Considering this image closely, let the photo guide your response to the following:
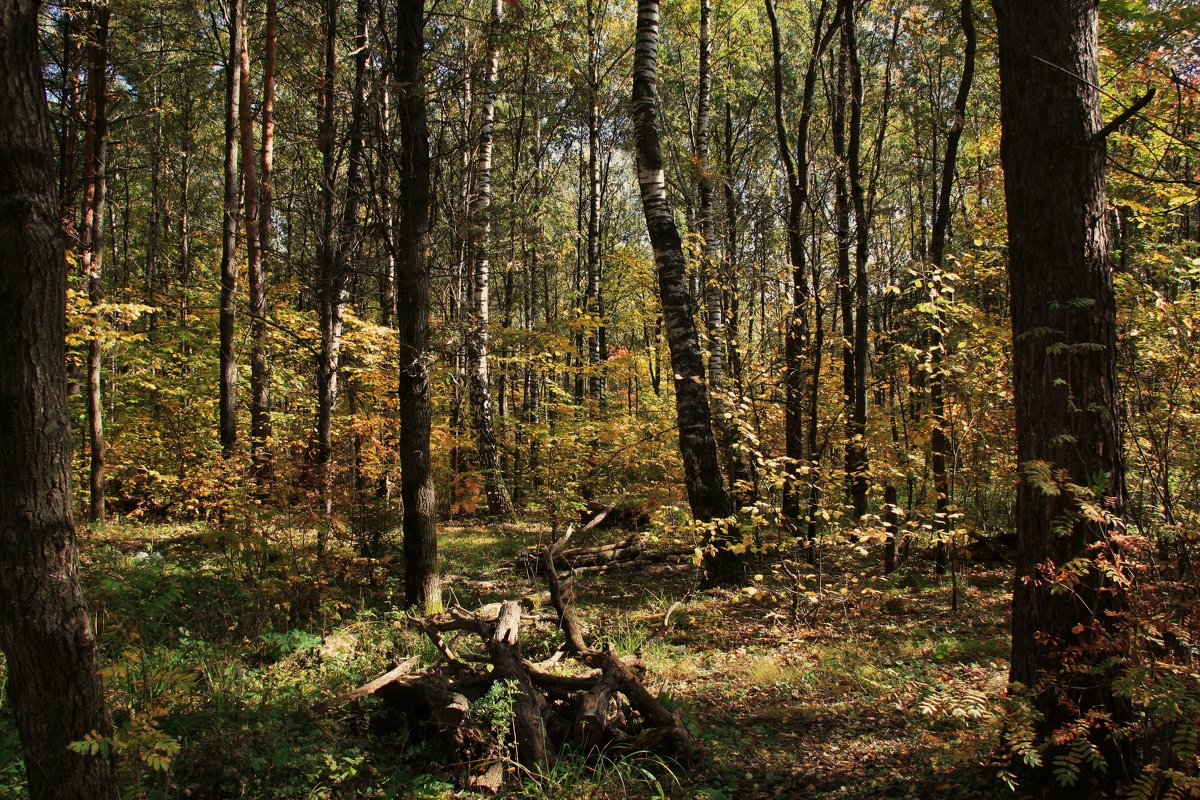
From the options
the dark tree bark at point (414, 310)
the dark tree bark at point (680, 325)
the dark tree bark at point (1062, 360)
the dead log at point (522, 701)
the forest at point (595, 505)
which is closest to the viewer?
the forest at point (595, 505)

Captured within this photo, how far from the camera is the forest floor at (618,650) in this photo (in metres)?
3.46

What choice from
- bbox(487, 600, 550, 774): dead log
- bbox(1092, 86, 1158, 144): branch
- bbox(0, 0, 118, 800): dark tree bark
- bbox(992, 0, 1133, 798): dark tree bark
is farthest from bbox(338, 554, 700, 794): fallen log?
bbox(1092, 86, 1158, 144): branch

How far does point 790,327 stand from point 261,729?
817 cm

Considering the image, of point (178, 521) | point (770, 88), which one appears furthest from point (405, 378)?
point (770, 88)

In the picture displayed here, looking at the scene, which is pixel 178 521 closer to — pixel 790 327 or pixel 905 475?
pixel 790 327

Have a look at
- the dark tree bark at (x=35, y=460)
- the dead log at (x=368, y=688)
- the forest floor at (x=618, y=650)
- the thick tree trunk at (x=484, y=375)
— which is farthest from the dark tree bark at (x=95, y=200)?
the dead log at (x=368, y=688)

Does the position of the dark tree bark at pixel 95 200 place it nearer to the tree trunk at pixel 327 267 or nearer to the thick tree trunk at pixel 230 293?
the thick tree trunk at pixel 230 293

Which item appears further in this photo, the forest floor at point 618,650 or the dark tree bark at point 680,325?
the dark tree bark at point 680,325

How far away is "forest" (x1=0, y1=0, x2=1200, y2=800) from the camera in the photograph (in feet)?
9.10

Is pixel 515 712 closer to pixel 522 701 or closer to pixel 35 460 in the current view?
pixel 522 701

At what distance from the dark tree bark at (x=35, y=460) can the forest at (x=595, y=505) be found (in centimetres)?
1

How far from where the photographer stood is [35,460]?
2.58 m

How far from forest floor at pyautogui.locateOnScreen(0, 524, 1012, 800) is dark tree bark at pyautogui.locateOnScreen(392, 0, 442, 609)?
0.63 meters

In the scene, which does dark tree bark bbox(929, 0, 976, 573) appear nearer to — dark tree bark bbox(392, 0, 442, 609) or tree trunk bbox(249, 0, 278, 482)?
dark tree bark bbox(392, 0, 442, 609)
